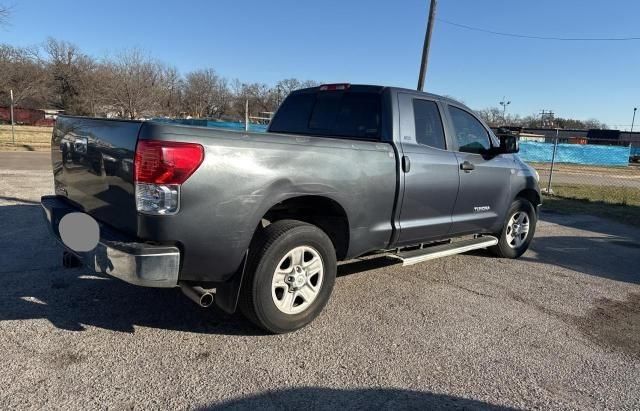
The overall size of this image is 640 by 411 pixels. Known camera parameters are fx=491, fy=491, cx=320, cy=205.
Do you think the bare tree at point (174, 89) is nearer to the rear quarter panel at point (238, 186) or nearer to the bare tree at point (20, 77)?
the bare tree at point (20, 77)

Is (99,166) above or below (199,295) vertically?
above

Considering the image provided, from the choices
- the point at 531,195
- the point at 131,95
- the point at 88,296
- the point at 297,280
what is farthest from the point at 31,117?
the point at 297,280

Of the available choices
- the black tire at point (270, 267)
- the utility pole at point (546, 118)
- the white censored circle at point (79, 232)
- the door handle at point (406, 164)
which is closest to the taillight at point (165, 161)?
the white censored circle at point (79, 232)

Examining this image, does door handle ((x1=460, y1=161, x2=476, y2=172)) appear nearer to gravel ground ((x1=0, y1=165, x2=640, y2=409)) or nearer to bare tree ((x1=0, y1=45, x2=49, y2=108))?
gravel ground ((x1=0, y1=165, x2=640, y2=409))

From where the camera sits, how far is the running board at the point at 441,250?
4.53 m

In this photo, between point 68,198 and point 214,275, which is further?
point 68,198

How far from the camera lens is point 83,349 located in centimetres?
330

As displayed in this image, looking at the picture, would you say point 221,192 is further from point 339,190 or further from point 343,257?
point 343,257

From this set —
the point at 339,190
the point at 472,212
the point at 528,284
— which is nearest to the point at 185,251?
the point at 339,190

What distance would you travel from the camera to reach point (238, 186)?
317cm

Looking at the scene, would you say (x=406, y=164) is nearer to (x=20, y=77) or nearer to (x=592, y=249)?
(x=592, y=249)

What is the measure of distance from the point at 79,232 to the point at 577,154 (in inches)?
1757

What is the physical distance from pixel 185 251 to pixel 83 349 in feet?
3.38

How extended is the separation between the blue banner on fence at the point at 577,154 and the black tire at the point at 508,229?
3469 cm
